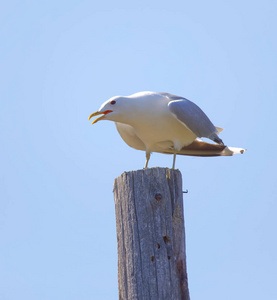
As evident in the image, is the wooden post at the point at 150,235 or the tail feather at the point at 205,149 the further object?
the tail feather at the point at 205,149

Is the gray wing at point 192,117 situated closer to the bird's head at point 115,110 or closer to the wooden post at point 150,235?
the bird's head at point 115,110

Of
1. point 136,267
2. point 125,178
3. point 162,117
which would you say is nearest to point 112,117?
point 162,117

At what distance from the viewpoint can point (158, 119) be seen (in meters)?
7.79

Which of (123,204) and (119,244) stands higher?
(123,204)

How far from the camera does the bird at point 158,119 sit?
7.77 metres

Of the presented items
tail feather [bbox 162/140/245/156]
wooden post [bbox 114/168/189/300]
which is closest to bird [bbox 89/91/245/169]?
tail feather [bbox 162/140/245/156]

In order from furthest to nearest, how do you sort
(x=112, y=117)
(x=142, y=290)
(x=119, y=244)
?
(x=112, y=117) < (x=119, y=244) < (x=142, y=290)

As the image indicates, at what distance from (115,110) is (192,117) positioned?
1058 mm

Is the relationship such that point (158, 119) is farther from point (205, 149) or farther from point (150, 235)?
point (150, 235)

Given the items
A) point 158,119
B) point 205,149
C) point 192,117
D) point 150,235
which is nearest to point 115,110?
point 158,119

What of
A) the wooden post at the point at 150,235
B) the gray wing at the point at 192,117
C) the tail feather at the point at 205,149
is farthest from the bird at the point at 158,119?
the wooden post at the point at 150,235

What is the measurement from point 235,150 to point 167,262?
426 centimetres

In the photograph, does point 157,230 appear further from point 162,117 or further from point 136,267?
point 162,117

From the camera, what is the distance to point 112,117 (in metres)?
7.77
